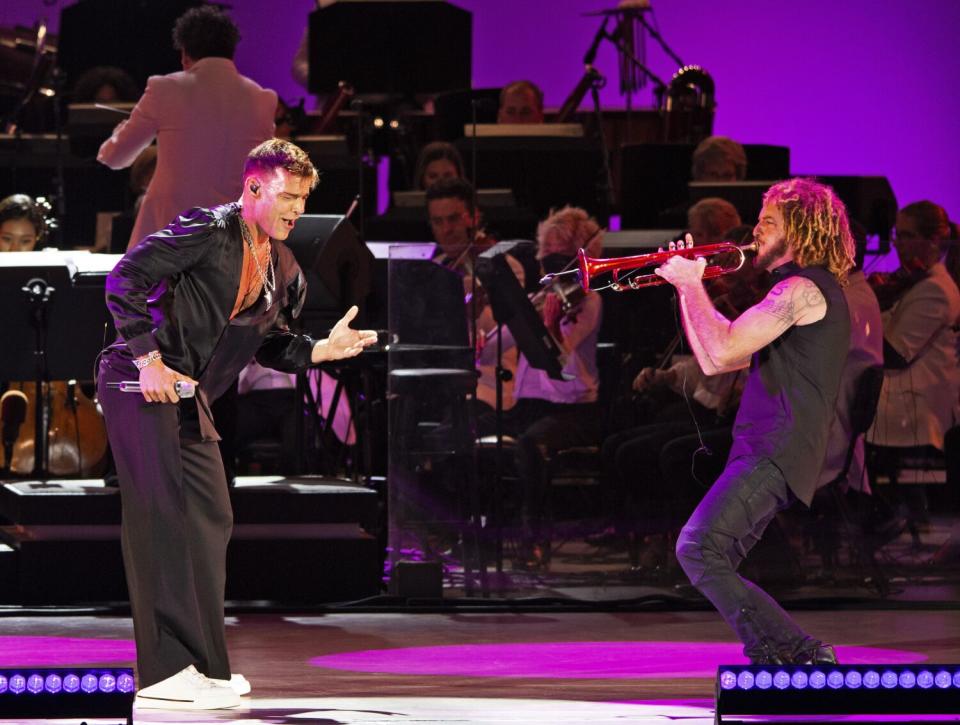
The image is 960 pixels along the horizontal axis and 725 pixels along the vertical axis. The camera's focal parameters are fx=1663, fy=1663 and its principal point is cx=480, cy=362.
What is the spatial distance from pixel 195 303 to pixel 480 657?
1.67m

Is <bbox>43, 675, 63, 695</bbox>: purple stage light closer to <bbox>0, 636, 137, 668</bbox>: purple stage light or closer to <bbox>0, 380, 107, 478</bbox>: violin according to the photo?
<bbox>0, 636, 137, 668</bbox>: purple stage light

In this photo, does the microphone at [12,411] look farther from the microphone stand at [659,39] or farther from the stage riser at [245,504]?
the microphone stand at [659,39]

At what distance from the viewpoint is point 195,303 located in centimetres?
457

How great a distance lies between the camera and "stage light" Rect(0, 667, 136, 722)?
3.59 meters

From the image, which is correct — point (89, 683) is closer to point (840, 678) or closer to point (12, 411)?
point (840, 678)

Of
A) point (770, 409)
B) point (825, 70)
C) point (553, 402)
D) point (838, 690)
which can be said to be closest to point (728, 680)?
point (838, 690)

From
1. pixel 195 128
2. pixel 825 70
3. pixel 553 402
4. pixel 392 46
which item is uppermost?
pixel 825 70

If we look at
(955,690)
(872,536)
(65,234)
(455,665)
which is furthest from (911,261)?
(65,234)

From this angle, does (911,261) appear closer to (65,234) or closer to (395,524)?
(395,524)

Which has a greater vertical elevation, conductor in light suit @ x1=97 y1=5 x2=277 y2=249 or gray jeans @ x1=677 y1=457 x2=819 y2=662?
conductor in light suit @ x1=97 y1=5 x2=277 y2=249

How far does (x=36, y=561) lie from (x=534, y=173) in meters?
3.76

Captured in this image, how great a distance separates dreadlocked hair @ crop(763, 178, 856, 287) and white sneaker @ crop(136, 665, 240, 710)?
1975mm

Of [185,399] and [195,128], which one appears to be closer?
[185,399]

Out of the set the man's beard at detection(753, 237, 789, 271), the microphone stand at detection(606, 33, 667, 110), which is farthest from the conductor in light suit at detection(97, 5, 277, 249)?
the microphone stand at detection(606, 33, 667, 110)
